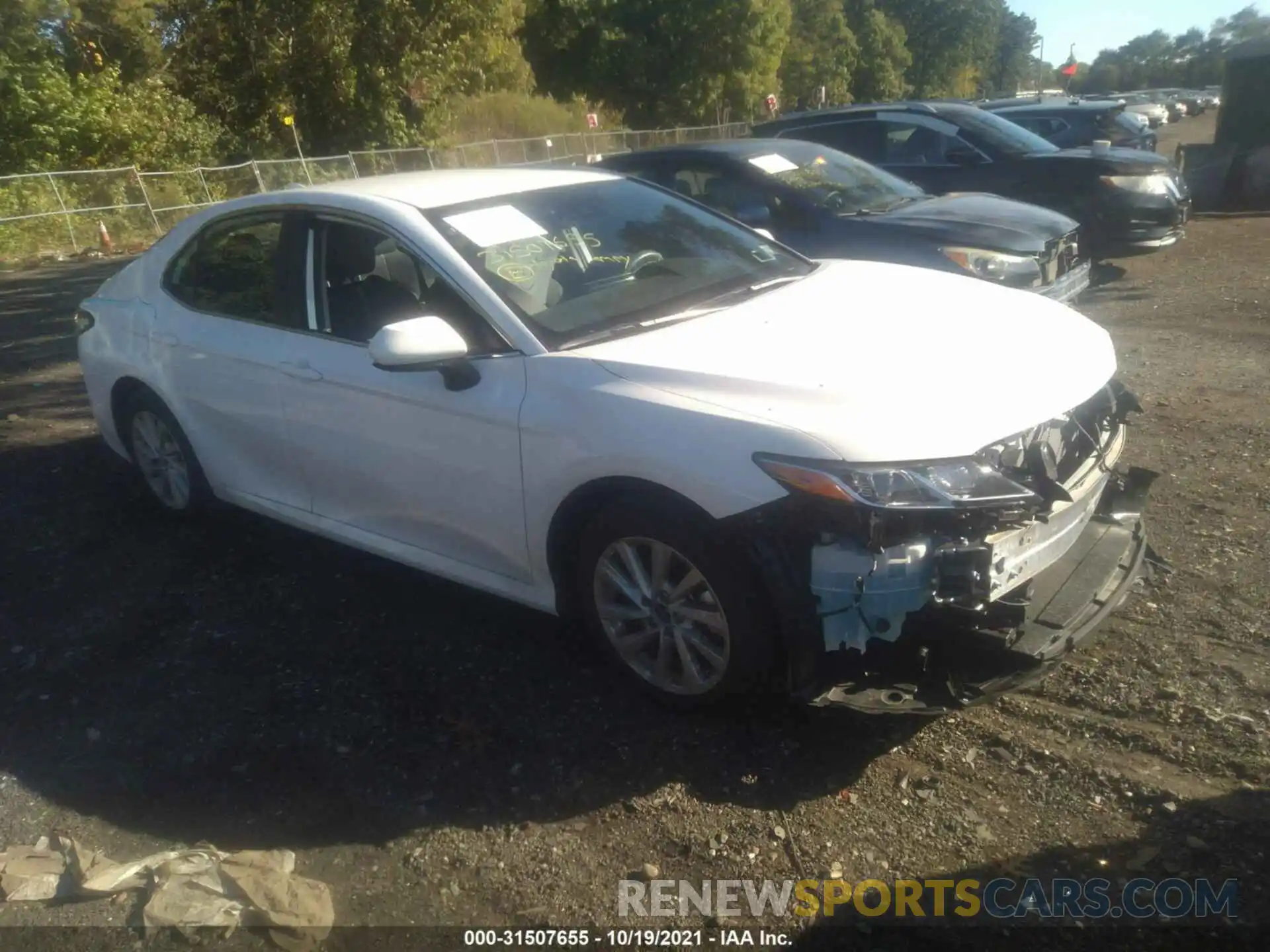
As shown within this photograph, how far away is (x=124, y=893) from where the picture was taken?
3123 mm

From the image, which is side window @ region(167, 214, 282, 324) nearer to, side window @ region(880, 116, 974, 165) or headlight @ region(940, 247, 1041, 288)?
headlight @ region(940, 247, 1041, 288)

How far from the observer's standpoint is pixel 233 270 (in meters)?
5.06

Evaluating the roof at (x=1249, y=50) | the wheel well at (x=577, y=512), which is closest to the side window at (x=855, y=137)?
the wheel well at (x=577, y=512)

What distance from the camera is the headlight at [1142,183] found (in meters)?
10.4

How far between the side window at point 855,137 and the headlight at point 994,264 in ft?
12.3

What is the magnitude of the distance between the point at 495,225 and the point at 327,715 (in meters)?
1.93

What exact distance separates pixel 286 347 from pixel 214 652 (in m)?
1.28

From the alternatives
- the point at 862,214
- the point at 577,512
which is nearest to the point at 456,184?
the point at 577,512

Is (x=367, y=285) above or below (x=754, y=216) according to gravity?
above

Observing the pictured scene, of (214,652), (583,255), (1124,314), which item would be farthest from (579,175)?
(1124,314)

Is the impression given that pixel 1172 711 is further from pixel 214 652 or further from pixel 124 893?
pixel 214 652

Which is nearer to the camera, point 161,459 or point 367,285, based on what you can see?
point 367,285

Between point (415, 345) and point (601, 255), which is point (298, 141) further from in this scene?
point (415, 345)

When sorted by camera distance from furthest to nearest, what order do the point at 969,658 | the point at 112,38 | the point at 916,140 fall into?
the point at 112,38 < the point at 916,140 < the point at 969,658
